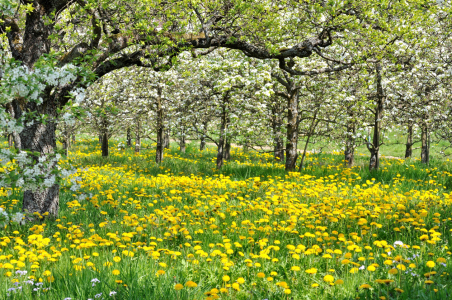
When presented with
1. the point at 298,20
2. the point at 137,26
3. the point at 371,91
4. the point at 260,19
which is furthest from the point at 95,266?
the point at 371,91

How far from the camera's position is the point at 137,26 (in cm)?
573

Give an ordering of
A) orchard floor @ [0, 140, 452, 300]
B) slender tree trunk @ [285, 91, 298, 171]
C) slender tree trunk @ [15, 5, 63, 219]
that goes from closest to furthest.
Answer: orchard floor @ [0, 140, 452, 300]
slender tree trunk @ [15, 5, 63, 219]
slender tree trunk @ [285, 91, 298, 171]

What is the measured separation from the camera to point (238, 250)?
468 centimetres

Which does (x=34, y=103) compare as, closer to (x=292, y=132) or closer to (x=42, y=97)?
(x=42, y=97)

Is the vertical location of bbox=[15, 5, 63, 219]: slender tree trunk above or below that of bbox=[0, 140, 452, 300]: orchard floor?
above

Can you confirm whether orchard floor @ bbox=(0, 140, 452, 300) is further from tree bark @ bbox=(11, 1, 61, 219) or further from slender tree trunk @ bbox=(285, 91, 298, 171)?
slender tree trunk @ bbox=(285, 91, 298, 171)

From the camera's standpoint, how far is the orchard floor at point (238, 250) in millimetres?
3303

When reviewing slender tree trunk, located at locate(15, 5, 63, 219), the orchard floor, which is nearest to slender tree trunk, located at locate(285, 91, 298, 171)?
the orchard floor

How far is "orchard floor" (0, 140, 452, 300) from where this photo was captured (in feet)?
10.8

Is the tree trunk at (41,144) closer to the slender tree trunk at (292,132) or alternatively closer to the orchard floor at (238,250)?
the orchard floor at (238,250)

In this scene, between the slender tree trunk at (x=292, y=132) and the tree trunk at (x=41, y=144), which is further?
the slender tree trunk at (x=292, y=132)

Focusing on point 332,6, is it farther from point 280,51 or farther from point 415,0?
point 415,0

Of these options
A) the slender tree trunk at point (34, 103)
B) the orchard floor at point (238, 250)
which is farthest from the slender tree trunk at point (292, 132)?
the slender tree trunk at point (34, 103)

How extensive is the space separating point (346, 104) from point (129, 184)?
603 cm
